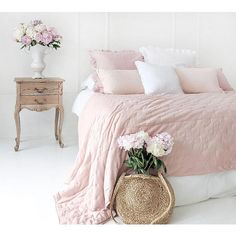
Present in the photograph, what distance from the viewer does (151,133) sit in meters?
2.28

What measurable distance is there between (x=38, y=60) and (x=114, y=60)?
0.80m

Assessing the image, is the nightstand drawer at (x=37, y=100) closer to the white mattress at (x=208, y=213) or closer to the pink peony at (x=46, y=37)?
the pink peony at (x=46, y=37)

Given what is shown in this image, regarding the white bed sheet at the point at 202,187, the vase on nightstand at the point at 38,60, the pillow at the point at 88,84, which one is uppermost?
the vase on nightstand at the point at 38,60

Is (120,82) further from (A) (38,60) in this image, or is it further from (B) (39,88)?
(A) (38,60)

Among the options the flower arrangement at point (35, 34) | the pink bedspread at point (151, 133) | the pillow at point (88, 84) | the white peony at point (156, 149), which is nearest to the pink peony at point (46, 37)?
the flower arrangement at point (35, 34)

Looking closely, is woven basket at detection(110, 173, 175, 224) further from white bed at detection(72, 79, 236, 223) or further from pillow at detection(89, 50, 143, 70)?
pillow at detection(89, 50, 143, 70)

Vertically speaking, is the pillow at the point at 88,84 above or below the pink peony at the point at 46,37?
below

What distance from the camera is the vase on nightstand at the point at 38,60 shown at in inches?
159

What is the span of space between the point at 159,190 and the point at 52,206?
27.0 inches

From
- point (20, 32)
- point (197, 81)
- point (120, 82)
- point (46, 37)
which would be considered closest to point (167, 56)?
point (197, 81)

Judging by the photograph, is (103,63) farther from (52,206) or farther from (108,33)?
(52,206)

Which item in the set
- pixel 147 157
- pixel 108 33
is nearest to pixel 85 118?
pixel 147 157

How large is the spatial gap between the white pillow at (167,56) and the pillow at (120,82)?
0.46 metres
